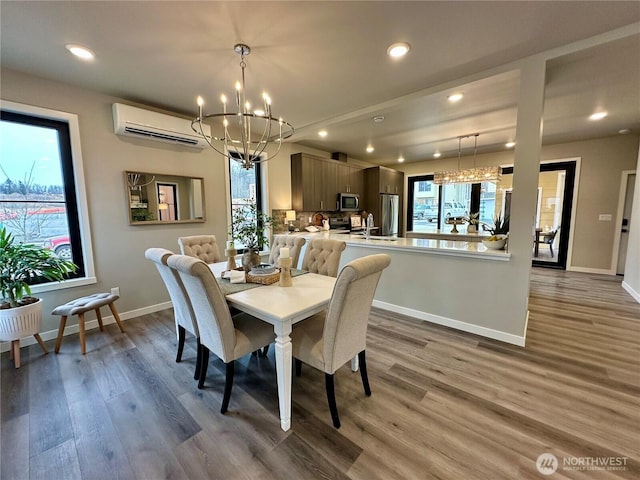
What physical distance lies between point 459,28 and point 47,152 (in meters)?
4.02

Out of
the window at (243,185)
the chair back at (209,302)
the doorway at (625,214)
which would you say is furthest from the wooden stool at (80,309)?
the doorway at (625,214)

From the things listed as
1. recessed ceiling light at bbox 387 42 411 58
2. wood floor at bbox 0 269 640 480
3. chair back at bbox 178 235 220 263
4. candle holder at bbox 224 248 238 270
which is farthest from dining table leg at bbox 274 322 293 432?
recessed ceiling light at bbox 387 42 411 58

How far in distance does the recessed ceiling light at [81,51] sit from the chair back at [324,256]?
8.13 feet

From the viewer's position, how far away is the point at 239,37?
199cm

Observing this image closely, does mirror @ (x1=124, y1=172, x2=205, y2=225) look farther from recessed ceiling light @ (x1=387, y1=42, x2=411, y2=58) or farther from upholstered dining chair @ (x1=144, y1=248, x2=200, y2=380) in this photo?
recessed ceiling light @ (x1=387, y1=42, x2=411, y2=58)

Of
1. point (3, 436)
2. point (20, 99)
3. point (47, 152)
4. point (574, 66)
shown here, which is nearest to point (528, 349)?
point (574, 66)

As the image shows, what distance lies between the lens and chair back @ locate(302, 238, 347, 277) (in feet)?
7.93

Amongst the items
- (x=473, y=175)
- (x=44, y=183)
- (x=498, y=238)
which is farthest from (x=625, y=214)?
(x=44, y=183)

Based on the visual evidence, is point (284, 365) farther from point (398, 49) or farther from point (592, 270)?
point (592, 270)

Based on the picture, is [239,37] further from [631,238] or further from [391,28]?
[631,238]

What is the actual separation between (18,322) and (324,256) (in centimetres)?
270

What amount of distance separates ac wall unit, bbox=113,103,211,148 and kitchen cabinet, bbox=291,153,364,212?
1.79 meters

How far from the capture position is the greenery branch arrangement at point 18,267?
220cm

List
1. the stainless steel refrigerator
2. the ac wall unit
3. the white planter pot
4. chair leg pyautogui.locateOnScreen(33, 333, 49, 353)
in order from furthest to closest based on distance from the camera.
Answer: the stainless steel refrigerator, the ac wall unit, chair leg pyautogui.locateOnScreen(33, 333, 49, 353), the white planter pot
